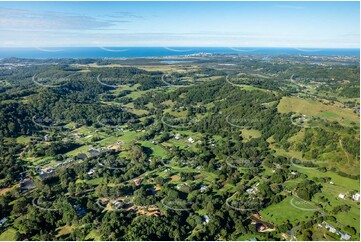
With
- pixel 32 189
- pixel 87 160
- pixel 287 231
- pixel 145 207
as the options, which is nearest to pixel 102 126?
pixel 87 160

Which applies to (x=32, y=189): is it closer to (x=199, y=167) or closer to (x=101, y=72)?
(x=199, y=167)

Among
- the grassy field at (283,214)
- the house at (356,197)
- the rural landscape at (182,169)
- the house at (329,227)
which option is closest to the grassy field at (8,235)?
the rural landscape at (182,169)

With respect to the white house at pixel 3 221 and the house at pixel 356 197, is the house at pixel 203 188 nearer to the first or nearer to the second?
the house at pixel 356 197

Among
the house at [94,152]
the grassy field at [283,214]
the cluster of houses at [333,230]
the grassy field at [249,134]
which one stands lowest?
the grassy field at [283,214]

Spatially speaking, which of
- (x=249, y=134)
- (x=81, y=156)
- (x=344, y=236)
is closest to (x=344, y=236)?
(x=344, y=236)

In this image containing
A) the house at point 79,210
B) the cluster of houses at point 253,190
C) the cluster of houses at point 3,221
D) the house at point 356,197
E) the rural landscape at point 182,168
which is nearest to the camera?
the rural landscape at point 182,168

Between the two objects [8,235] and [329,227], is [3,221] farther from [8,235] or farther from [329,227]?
[329,227]
